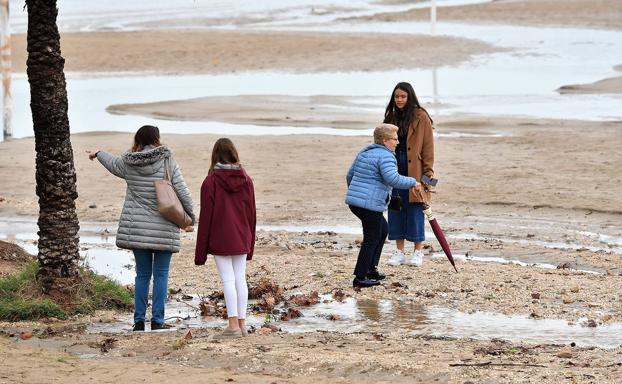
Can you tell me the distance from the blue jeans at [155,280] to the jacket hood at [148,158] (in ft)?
2.07

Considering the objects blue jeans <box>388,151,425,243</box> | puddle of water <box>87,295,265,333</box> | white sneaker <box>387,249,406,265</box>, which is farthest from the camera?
white sneaker <box>387,249,406,265</box>

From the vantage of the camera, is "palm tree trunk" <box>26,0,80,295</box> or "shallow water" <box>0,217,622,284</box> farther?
"shallow water" <box>0,217,622,284</box>

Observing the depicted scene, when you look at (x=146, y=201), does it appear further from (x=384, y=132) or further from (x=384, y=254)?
(x=384, y=254)

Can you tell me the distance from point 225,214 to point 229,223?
73 millimetres

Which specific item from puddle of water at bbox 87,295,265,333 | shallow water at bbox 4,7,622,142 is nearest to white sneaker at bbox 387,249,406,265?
puddle of water at bbox 87,295,265,333

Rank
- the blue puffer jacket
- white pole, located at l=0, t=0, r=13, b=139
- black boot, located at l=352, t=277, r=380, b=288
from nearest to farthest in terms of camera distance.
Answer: the blue puffer jacket
black boot, located at l=352, t=277, r=380, b=288
white pole, located at l=0, t=0, r=13, b=139

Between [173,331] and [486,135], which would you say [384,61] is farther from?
[173,331]

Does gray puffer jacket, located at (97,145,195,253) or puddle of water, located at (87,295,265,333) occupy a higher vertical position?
gray puffer jacket, located at (97,145,195,253)

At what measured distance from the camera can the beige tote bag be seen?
9.77 metres

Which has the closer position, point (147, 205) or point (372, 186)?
point (147, 205)

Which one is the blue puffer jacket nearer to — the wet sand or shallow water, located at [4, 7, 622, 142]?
shallow water, located at [4, 7, 622, 142]

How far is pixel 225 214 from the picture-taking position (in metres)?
9.59

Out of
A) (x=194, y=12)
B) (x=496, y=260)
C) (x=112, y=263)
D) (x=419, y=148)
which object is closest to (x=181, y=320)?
(x=112, y=263)

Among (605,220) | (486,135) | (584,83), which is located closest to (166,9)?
(584,83)
